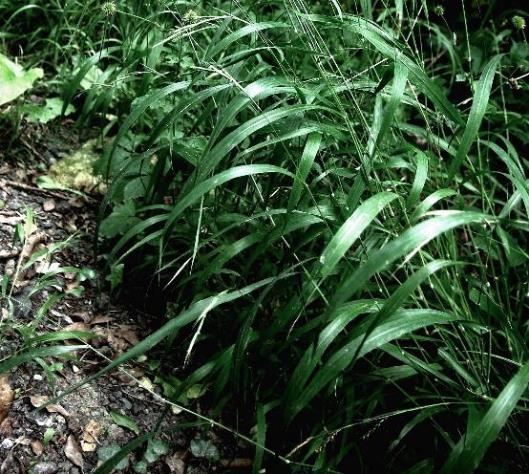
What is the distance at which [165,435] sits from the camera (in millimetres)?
1456

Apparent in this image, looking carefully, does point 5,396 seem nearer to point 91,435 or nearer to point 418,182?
point 91,435

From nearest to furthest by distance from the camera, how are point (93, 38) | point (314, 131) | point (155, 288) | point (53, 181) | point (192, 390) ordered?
point (314, 131) → point (192, 390) → point (155, 288) → point (53, 181) → point (93, 38)

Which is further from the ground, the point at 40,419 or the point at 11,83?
the point at 11,83

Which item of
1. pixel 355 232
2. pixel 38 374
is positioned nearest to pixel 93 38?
pixel 38 374

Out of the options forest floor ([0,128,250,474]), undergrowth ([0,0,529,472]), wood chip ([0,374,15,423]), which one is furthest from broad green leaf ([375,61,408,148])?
wood chip ([0,374,15,423])

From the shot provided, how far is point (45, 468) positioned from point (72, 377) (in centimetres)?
26

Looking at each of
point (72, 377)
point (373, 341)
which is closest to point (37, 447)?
point (72, 377)

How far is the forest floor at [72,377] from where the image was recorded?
1.31 m

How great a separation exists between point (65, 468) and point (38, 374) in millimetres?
252

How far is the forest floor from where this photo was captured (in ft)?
4.30

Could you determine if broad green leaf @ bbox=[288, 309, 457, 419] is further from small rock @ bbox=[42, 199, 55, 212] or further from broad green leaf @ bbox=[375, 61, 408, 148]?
small rock @ bbox=[42, 199, 55, 212]

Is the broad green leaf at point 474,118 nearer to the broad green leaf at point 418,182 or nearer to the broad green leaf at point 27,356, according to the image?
the broad green leaf at point 418,182

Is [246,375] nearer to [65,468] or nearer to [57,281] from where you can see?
[65,468]

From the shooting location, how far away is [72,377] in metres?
1.47
